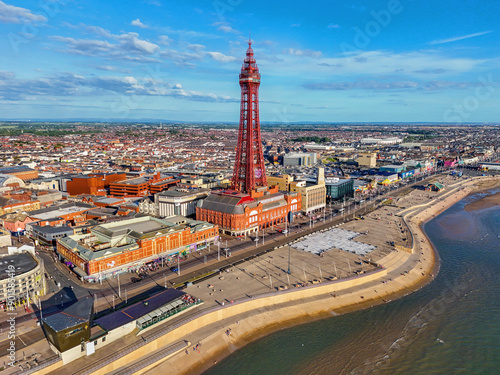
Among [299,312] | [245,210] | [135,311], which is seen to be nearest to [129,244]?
[135,311]

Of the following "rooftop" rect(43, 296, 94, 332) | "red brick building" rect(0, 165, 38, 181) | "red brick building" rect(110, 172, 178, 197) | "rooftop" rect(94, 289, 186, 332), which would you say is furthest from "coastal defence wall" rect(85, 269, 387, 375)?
"red brick building" rect(0, 165, 38, 181)

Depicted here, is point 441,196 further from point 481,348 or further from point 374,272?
point 481,348

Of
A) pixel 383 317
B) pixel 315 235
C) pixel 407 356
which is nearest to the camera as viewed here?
pixel 407 356

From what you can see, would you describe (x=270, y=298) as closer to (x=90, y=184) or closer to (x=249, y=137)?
(x=249, y=137)

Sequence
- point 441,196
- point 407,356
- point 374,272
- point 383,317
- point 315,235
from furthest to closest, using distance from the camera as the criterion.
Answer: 1. point 441,196
2. point 315,235
3. point 374,272
4. point 383,317
5. point 407,356

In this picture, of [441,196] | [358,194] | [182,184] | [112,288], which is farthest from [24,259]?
[441,196]

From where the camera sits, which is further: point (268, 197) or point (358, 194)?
point (358, 194)
